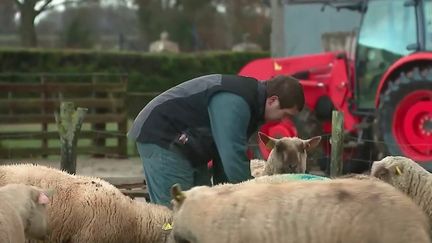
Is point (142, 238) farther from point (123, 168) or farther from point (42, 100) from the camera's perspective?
point (42, 100)

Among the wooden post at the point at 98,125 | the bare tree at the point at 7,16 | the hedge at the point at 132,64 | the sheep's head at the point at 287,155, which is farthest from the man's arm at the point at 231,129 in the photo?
the bare tree at the point at 7,16

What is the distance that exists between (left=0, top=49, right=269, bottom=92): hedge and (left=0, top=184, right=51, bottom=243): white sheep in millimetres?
18634

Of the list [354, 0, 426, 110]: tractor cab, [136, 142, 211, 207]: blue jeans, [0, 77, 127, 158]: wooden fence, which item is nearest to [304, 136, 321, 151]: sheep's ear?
[136, 142, 211, 207]: blue jeans

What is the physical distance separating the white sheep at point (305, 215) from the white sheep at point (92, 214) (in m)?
1.63

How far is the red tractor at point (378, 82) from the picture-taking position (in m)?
12.1

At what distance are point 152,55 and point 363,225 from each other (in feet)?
73.9

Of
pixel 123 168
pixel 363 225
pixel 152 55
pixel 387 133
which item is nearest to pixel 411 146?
pixel 387 133

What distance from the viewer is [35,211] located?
5.73m

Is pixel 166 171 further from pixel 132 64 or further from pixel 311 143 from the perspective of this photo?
pixel 132 64

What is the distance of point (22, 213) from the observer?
5.61 metres

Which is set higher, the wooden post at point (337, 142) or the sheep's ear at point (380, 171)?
the sheep's ear at point (380, 171)

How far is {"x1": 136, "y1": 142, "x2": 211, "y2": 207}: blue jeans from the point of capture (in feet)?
20.6

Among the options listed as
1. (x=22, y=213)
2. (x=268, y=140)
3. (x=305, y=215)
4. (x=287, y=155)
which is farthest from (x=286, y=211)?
(x=268, y=140)

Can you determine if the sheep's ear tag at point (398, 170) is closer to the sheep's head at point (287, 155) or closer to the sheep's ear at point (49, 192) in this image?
the sheep's head at point (287, 155)
